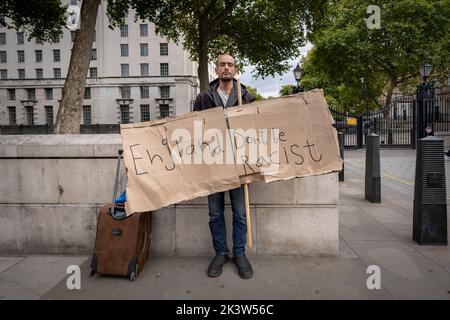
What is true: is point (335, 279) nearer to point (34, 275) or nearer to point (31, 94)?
point (34, 275)

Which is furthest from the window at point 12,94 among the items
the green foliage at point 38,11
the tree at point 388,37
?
the tree at point 388,37

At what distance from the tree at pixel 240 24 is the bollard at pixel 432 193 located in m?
15.7

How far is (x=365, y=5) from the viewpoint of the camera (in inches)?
925

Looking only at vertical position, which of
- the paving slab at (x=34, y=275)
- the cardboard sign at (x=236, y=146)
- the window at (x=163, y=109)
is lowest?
Result: the paving slab at (x=34, y=275)

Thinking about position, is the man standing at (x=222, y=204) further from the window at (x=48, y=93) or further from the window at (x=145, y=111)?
the window at (x=48, y=93)

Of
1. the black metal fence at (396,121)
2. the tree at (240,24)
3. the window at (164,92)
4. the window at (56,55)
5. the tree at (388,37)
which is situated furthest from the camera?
the window at (56,55)

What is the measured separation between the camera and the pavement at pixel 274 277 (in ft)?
10.0

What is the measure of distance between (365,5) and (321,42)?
4144mm

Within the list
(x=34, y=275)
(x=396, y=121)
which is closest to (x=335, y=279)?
(x=34, y=275)

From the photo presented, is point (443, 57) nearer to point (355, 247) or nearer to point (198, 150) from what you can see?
point (355, 247)

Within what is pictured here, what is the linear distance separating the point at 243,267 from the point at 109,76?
59.4 metres

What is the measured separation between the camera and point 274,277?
3.38 meters
